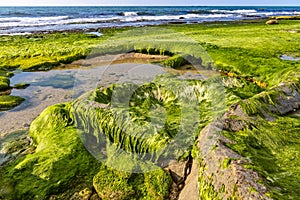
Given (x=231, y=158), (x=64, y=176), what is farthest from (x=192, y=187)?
(x=64, y=176)

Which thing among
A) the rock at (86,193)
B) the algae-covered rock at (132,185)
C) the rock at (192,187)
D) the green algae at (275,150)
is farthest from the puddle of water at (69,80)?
the green algae at (275,150)

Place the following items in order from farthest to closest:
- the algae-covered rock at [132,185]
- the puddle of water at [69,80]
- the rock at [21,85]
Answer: the rock at [21,85] < the puddle of water at [69,80] < the algae-covered rock at [132,185]

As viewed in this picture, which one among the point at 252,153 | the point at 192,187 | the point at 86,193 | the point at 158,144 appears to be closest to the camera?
the point at 252,153

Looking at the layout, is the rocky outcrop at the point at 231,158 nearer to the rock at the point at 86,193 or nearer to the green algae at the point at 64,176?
the green algae at the point at 64,176

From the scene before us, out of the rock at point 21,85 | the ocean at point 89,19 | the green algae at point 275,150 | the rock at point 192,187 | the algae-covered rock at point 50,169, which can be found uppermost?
the ocean at point 89,19

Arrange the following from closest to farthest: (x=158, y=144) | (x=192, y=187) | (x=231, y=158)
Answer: (x=231, y=158)
(x=192, y=187)
(x=158, y=144)

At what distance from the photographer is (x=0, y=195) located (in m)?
3.56

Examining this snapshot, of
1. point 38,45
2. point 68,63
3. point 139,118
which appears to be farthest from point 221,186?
point 38,45

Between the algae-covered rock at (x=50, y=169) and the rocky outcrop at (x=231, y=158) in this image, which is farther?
the algae-covered rock at (x=50, y=169)

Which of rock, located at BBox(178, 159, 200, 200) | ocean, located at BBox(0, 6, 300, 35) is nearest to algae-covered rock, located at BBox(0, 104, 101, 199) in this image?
rock, located at BBox(178, 159, 200, 200)

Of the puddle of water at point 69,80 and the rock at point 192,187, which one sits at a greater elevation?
the rock at point 192,187

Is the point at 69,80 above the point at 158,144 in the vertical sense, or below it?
below

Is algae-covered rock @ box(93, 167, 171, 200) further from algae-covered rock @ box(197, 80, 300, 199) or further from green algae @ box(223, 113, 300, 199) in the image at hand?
green algae @ box(223, 113, 300, 199)

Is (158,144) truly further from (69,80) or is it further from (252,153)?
(69,80)
